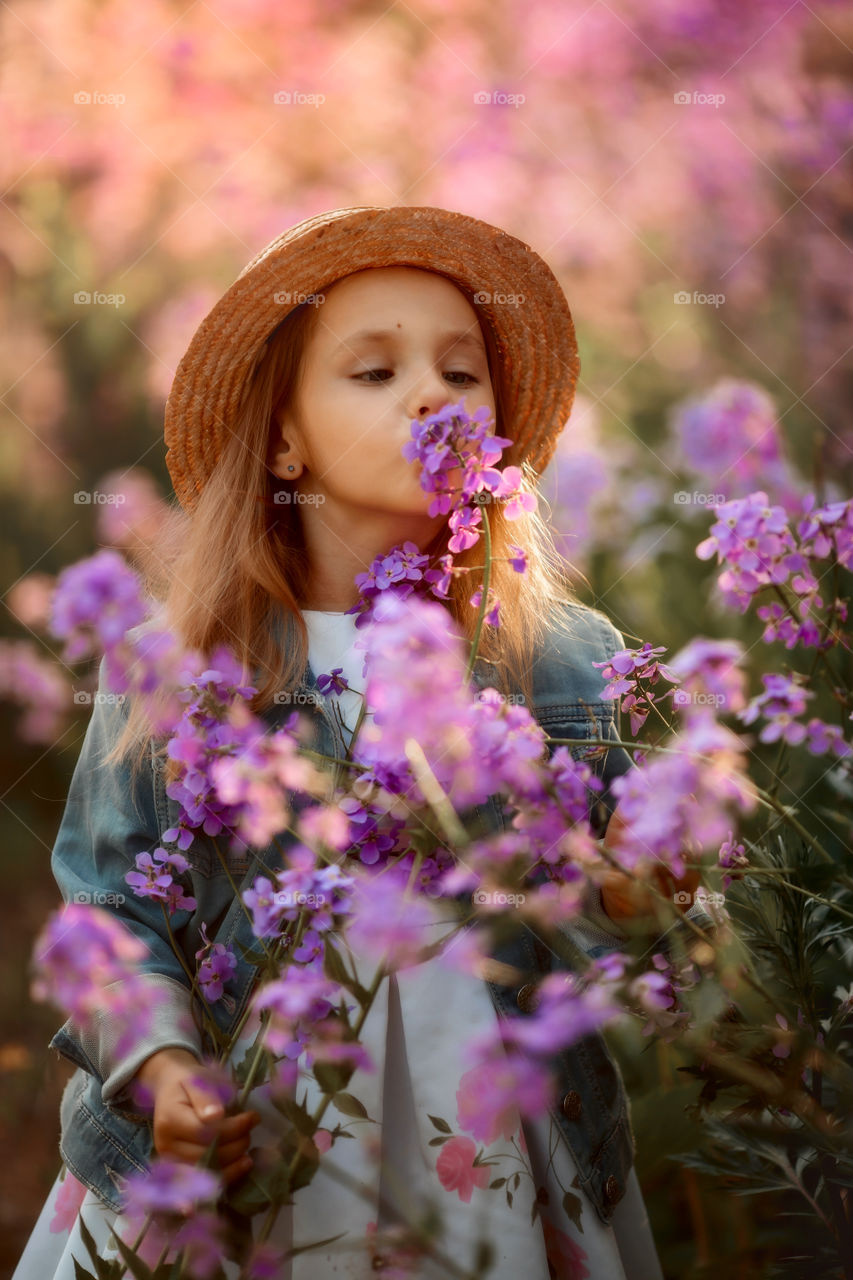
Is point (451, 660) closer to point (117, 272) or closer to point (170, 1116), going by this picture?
point (170, 1116)

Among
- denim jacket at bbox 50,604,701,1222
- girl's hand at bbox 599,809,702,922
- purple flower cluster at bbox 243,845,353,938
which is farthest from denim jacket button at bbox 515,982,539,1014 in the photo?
purple flower cluster at bbox 243,845,353,938

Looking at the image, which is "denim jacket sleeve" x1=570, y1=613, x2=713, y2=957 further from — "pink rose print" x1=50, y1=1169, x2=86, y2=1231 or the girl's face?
"pink rose print" x1=50, y1=1169, x2=86, y2=1231

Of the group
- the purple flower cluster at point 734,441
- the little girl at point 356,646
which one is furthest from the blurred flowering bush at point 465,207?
the little girl at point 356,646

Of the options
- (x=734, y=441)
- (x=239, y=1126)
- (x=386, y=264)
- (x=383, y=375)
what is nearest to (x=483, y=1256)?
(x=239, y=1126)

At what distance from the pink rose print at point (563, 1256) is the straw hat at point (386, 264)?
850 millimetres

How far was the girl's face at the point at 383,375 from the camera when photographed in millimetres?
1125

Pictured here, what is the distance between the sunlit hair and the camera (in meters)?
1.22

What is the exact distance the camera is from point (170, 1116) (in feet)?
2.89

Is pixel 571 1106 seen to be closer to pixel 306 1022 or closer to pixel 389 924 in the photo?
pixel 306 1022

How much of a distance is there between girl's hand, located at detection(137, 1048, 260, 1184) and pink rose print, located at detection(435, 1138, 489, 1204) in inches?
9.3

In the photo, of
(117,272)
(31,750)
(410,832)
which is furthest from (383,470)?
(117,272)

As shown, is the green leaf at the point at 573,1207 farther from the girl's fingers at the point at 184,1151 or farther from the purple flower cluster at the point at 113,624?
the purple flower cluster at the point at 113,624

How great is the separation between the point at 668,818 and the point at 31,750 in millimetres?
1655

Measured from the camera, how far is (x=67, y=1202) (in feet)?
3.76
